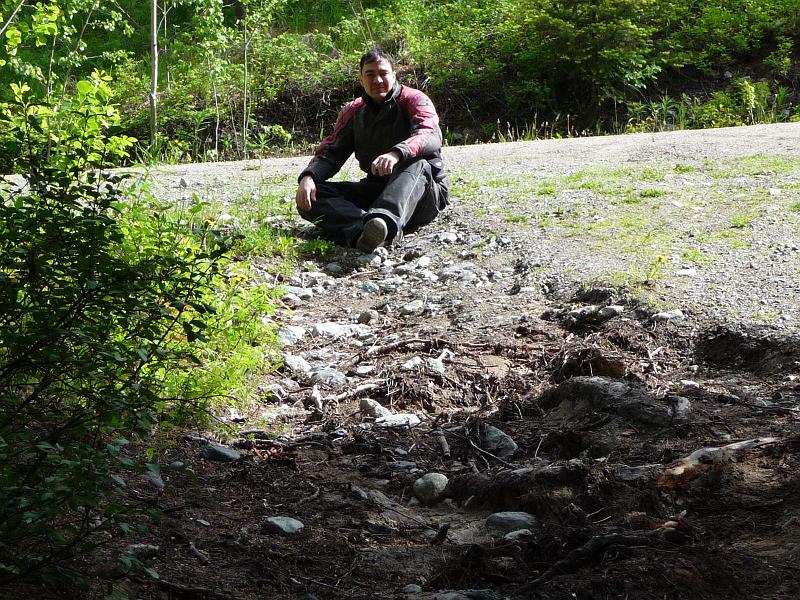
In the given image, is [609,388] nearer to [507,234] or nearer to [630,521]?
[630,521]

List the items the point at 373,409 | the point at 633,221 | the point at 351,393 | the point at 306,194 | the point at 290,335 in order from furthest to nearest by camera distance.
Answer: the point at 306,194
the point at 633,221
the point at 290,335
the point at 351,393
the point at 373,409

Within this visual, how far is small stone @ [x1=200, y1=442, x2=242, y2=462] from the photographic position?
11.9 feet

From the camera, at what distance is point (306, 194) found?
6973mm

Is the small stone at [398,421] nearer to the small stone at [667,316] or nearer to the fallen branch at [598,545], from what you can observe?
the small stone at [667,316]

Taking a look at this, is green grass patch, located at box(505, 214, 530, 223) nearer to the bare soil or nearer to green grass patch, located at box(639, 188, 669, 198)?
the bare soil

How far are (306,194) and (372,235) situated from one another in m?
0.73

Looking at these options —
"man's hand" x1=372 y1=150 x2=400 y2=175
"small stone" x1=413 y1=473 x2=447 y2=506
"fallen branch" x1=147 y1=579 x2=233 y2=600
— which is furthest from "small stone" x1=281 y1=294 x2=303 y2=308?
"fallen branch" x1=147 y1=579 x2=233 y2=600

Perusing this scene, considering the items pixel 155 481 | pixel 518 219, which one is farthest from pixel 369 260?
pixel 155 481

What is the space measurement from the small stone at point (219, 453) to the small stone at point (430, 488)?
79cm

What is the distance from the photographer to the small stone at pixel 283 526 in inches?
118

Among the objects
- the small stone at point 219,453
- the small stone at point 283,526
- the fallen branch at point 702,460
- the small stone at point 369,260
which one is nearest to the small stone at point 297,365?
the small stone at point 219,453

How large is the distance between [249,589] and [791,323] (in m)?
3.15

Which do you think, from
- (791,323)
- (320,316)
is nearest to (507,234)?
(320,316)

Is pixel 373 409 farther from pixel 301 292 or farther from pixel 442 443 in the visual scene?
pixel 301 292
